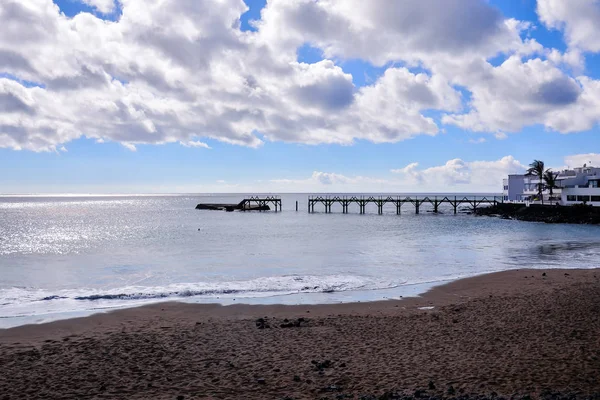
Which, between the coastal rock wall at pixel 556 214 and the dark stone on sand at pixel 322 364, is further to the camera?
the coastal rock wall at pixel 556 214

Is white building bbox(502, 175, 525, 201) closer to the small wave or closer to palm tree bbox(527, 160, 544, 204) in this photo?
palm tree bbox(527, 160, 544, 204)

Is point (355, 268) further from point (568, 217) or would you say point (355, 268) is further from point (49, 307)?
point (568, 217)

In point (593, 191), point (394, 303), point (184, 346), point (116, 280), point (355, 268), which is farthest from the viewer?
point (593, 191)

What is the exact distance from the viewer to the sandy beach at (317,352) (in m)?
7.54

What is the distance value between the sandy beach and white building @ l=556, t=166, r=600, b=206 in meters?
61.9

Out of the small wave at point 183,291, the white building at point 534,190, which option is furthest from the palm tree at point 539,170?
the small wave at point 183,291

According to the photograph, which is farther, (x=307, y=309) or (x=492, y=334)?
(x=307, y=309)

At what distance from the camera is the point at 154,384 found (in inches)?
311

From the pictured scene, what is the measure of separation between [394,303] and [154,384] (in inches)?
357

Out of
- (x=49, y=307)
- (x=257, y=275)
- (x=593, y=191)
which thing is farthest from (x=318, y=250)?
(x=593, y=191)

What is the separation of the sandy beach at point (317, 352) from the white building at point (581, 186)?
203 feet

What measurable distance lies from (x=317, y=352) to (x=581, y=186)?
74.9 meters

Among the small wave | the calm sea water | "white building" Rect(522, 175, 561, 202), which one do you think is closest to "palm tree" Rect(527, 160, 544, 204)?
"white building" Rect(522, 175, 561, 202)

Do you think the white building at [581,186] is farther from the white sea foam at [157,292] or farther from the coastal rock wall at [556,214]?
the white sea foam at [157,292]
